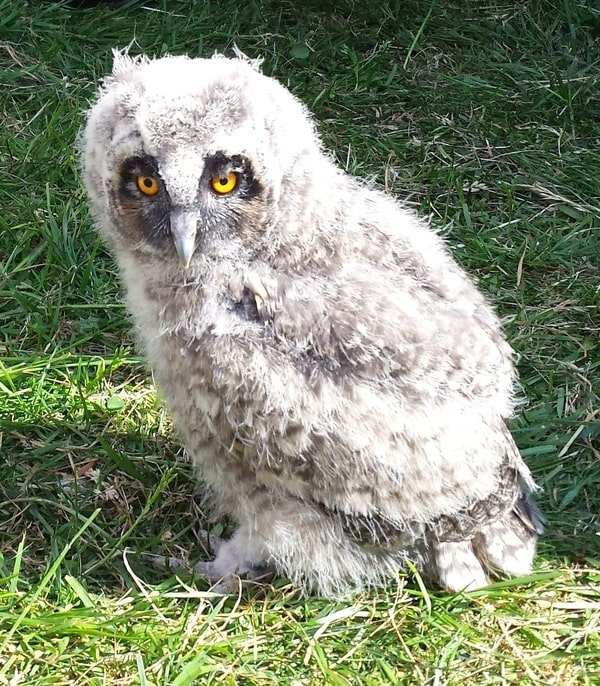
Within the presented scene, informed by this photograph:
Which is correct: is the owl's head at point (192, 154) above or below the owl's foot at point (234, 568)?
above

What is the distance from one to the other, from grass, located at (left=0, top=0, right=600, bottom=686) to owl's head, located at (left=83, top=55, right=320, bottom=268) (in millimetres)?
1055

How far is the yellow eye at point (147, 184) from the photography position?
2561 mm

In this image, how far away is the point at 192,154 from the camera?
2.46 m

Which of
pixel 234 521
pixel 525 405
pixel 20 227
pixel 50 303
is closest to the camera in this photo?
pixel 234 521

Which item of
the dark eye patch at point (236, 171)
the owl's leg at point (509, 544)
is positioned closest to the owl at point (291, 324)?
the dark eye patch at point (236, 171)

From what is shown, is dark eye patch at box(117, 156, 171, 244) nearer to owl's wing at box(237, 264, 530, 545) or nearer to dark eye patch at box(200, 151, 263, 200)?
dark eye patch at box(200, 151, 263, 200)

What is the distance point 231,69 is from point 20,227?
1924mm

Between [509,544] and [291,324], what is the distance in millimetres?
1078

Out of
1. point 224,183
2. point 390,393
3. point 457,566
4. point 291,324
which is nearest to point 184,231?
point 224,183

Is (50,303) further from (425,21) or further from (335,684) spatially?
(425,21)

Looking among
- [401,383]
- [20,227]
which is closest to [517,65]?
[20,227]

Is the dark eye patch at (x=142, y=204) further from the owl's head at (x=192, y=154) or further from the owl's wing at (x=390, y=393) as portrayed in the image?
the owl's wing at (x=390, y=393)

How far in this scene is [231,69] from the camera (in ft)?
8.88

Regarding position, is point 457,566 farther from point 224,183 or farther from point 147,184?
point 147,184
